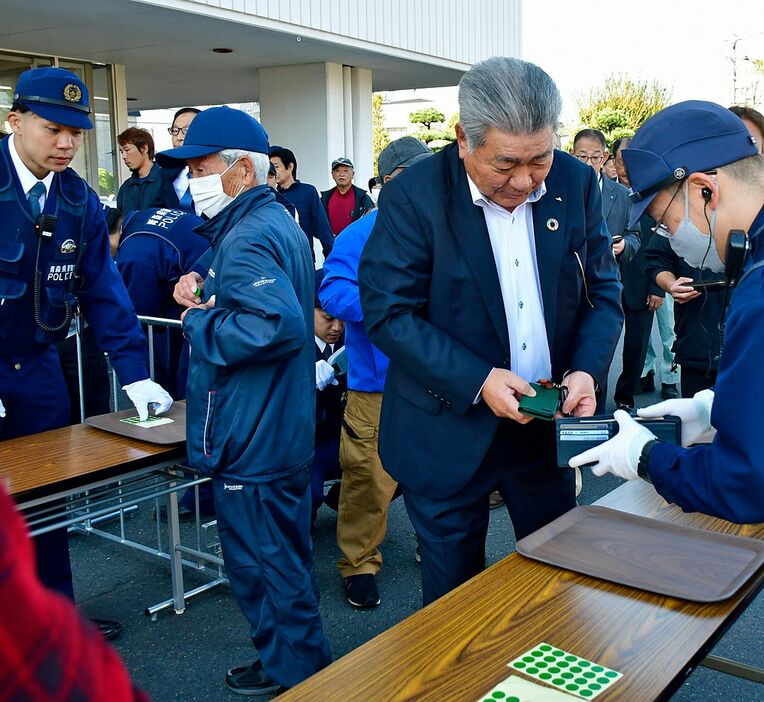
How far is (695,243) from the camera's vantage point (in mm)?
1801

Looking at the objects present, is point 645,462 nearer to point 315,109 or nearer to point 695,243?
point 695,243

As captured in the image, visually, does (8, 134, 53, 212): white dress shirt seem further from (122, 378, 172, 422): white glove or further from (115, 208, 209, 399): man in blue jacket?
(115, 208, 209, 399): man in blue jacket

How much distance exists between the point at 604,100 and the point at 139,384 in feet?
120

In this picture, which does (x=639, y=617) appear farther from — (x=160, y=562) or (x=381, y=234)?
(x=160, y=562)

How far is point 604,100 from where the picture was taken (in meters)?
36.5

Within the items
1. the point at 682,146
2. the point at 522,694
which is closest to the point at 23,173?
the point at 682,146

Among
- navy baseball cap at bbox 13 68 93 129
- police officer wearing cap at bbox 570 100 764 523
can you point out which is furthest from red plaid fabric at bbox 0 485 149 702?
navy baseball cap at bbox 13 68 93 129

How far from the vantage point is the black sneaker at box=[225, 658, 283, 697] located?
118 inches

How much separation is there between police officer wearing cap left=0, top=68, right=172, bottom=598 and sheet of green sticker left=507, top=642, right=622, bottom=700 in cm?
214

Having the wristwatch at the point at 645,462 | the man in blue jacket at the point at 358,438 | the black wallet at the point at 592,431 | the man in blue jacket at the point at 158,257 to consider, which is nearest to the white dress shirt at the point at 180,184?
the man in blue jacket at the point at 158,257

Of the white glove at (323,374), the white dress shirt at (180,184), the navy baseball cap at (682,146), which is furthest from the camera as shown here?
the white dress shirt at (180,184)

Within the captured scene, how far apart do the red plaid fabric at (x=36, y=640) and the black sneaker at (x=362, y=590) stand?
3.20 m

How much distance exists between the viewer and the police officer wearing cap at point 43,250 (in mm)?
2941

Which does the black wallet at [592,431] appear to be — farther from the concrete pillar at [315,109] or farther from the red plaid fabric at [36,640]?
the concrete pillar at [315,109]
